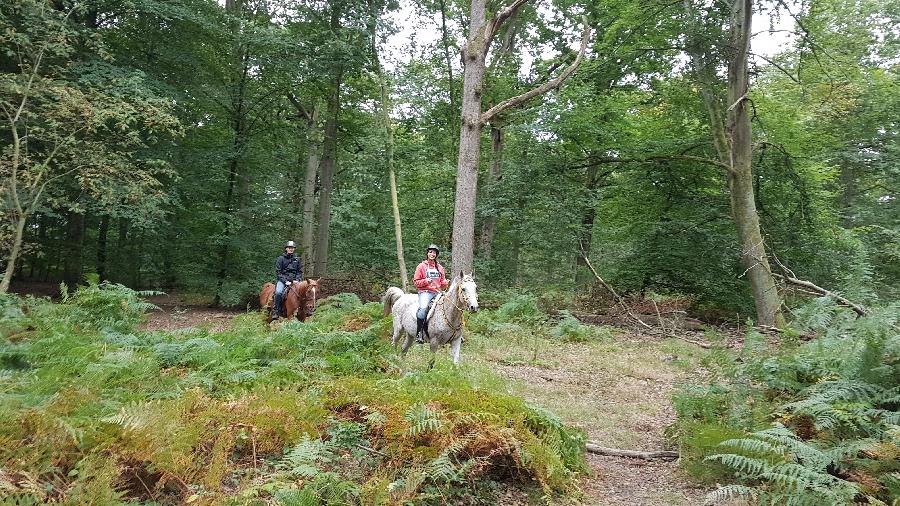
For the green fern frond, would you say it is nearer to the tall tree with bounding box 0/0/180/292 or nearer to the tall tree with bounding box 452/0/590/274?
the tall tree with bounding box 452/0/590/274

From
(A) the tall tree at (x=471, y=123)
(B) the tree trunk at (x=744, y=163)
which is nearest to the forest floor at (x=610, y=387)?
(B) the tree trunk at (x=744, y=163)

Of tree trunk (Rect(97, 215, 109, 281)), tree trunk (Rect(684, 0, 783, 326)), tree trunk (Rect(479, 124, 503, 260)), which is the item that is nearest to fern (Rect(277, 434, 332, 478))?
tree trunk (Rect(684, 0, 783, 326))

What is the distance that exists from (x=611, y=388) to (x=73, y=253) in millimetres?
19010

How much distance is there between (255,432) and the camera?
165 inches

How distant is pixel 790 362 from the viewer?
577 cm

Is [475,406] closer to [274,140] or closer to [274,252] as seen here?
[274,252]

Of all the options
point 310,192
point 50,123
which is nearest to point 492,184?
point 310,192

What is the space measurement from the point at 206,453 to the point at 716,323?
54.5 feet

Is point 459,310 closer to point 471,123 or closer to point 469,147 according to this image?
point 469,147

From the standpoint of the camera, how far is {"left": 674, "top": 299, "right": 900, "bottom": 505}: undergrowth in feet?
12.5

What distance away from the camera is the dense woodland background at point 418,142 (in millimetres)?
13312

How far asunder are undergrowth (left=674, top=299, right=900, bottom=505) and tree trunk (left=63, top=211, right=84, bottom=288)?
2030 cm

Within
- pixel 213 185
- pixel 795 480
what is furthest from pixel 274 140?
pixel 795 480

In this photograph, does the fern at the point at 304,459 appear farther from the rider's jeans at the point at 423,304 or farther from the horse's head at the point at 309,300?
the horse's head at the point at 309,300
